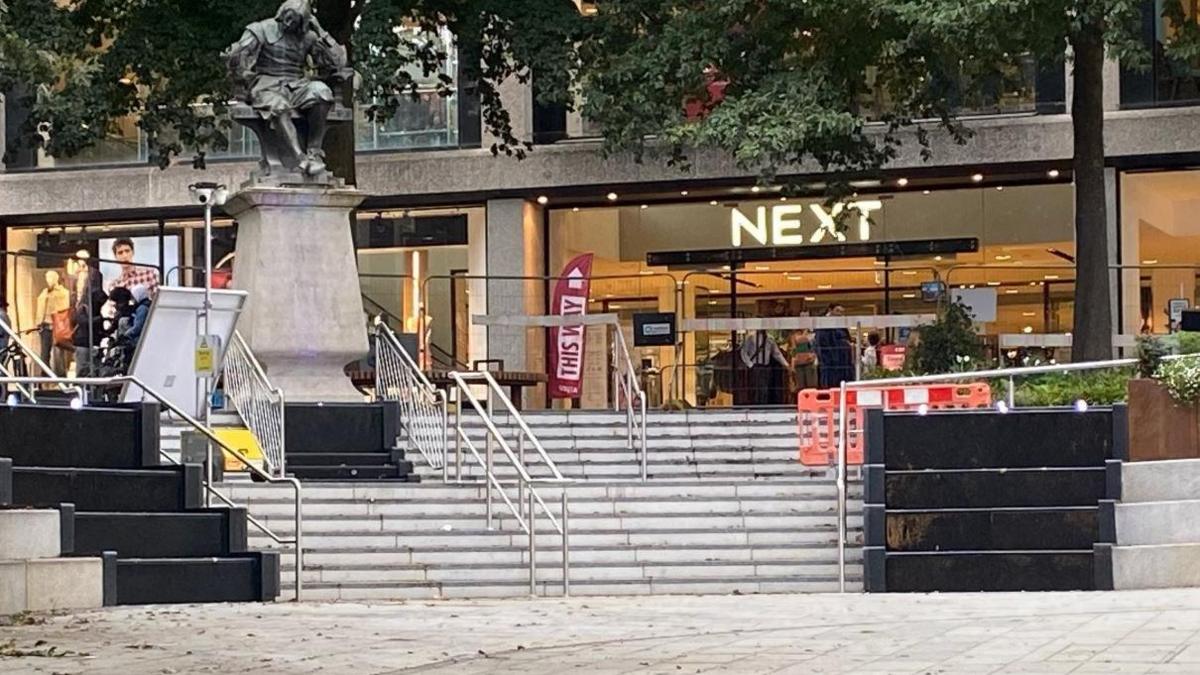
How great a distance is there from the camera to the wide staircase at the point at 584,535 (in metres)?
19.2

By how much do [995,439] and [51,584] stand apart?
787 cm

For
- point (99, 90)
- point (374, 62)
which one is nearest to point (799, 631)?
point (374, 62)

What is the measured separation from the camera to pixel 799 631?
562 inches

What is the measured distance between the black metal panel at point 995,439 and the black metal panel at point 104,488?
19.4ft

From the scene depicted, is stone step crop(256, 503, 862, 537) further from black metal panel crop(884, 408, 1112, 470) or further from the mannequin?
the mannequin

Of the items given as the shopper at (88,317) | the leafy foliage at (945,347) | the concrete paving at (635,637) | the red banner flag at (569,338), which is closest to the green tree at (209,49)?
the shopper at (88,317)

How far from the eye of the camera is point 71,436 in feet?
58.5

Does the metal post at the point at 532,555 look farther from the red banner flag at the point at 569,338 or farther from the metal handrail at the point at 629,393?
the red banner flag at the point at 569,338

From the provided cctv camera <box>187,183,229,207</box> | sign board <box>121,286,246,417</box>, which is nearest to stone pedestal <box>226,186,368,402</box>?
cctv camera <box>187,183,229,207</box>

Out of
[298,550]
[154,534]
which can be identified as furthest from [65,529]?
[298,550]

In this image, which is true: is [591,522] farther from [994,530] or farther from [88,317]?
[88,317]

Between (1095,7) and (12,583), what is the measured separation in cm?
1332

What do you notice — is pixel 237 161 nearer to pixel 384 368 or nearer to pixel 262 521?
pixel 384 368

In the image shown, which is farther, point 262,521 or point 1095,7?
point 1095,7
